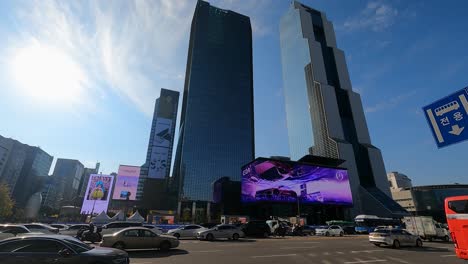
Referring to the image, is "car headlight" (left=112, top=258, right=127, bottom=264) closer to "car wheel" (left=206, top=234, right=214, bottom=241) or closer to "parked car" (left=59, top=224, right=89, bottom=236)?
"car wheel" (left=206, top=234, right=214, bottom=241)

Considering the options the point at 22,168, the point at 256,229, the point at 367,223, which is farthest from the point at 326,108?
the point at 22,168

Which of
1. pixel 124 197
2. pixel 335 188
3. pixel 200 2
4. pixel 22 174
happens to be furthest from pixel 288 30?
pixel 22 174

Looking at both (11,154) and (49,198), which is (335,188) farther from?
(49,198)

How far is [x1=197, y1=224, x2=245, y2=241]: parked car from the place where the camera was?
2361cm

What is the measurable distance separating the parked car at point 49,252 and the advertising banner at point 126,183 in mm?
80610

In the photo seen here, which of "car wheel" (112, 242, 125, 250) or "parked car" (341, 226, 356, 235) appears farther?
"parked car" (341, 226, 356, 235)

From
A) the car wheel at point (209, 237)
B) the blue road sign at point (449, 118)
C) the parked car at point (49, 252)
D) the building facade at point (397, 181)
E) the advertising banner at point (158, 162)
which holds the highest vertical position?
the building facade at point (397, 181)

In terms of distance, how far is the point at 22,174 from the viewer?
447ft

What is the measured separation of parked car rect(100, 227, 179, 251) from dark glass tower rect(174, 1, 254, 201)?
10699 cm

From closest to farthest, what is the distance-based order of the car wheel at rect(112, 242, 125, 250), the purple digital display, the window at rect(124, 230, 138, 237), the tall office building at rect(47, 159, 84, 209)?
the car wheel at rect(112, 242, 125, 250)
the window at rect(124, 230, 138, 237)
the purple digital display
the tall office building at rect(47, 159, 84, 209)

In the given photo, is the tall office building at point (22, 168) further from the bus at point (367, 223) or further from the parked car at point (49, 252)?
the bus at point (367, 223)

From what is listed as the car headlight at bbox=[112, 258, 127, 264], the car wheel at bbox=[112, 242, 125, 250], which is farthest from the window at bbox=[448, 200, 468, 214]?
the car wheel at bbox=[112, 242, 125, 250]

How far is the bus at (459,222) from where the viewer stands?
34.3ft

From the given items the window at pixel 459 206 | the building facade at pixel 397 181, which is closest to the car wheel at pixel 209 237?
the window at pixel 459 206
